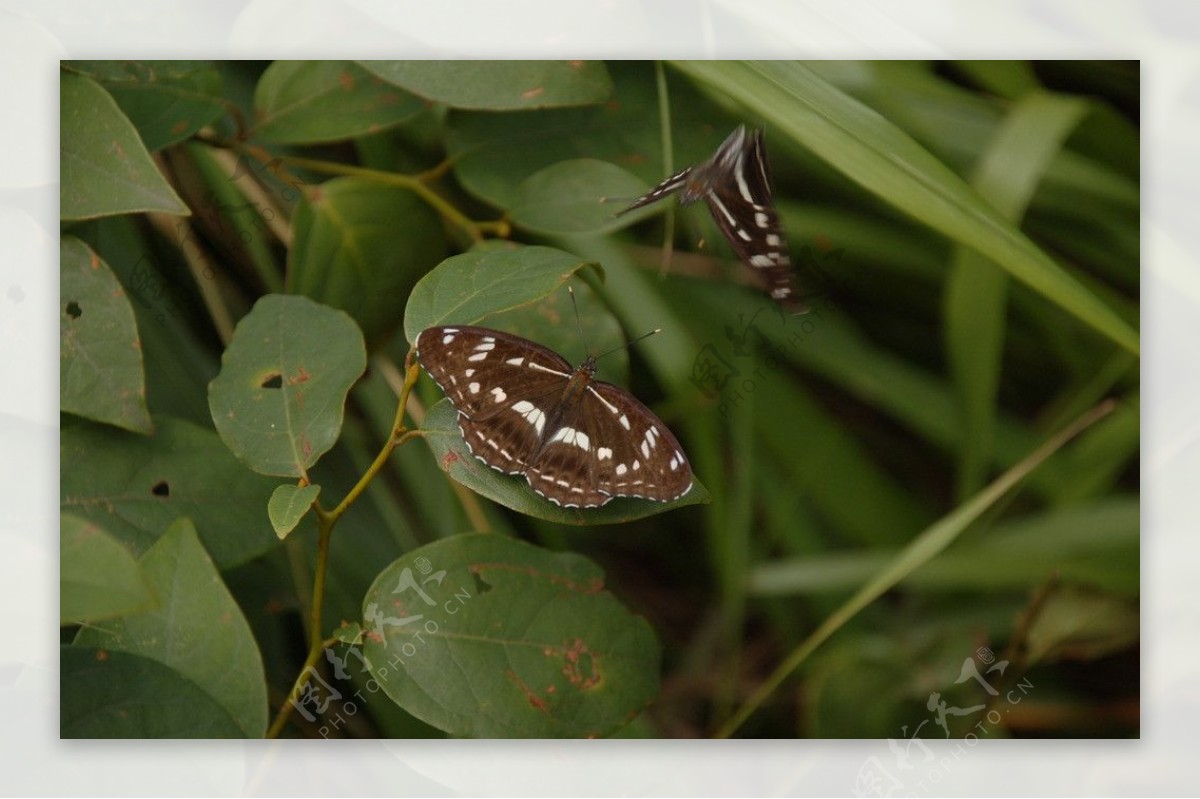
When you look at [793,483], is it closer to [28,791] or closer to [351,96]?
[351,96]

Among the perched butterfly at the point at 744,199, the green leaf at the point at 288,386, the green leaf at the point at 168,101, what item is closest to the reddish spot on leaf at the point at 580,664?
the green leaf at the point at 288,386

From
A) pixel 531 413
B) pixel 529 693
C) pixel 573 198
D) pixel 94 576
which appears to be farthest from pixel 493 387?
pixel 94 576


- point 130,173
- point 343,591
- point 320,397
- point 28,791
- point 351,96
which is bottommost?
point 28,791

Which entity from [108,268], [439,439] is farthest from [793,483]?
[108,268]

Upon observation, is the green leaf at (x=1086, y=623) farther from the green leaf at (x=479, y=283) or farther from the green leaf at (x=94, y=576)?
the green leaf at (x=94, y=576)

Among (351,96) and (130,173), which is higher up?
(351,96)

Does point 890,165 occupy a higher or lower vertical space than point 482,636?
higher

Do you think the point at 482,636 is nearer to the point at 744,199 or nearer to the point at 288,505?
the point at 288,505
